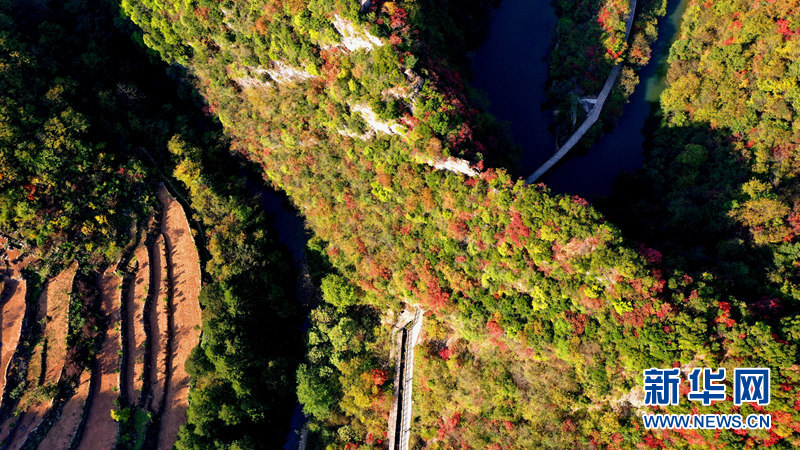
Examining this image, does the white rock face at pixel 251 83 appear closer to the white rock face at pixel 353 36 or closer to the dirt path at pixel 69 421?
the white rock face at pixel 353 36

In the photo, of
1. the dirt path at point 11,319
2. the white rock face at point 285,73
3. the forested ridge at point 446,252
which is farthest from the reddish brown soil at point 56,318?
the white rock face at point 285,73

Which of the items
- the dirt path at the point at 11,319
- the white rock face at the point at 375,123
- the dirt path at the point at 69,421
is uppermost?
the white rock face at the point at 375,123

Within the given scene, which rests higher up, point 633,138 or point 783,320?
point 633,138

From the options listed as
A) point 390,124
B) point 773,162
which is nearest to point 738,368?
point 773,162

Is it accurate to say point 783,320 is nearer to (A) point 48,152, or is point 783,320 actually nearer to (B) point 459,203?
(B) point 459,203

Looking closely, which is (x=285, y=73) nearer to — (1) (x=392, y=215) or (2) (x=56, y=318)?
(1) (x=392, y=215)
